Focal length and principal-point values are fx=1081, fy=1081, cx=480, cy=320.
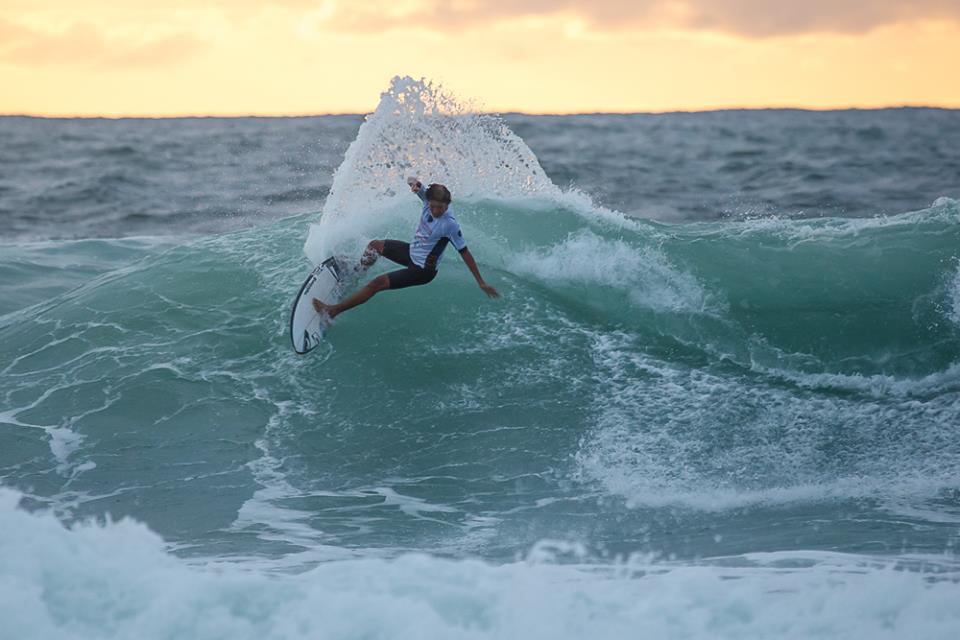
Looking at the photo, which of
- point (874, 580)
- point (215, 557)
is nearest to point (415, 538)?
point (215, 557)

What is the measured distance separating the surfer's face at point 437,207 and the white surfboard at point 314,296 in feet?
4.86

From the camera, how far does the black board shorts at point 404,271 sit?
975cm

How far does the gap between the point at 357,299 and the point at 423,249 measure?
0.78 meters

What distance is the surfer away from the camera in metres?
9.37

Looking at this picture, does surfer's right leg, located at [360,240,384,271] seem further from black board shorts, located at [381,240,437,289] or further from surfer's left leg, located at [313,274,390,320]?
surfer's left leg, located at [313,274,390,320]

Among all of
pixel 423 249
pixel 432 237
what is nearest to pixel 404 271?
pixel 423 249

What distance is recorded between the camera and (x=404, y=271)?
9.73 meters

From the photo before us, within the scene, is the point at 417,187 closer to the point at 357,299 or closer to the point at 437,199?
the point at 437,199

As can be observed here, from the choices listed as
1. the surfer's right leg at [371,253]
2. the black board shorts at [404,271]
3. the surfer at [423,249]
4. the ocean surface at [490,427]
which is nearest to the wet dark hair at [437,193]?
the surfer at [423,249]

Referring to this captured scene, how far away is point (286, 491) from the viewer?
8.48 m

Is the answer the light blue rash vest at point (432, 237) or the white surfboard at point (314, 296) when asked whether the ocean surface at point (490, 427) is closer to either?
the white surfboard at point (314, 296)

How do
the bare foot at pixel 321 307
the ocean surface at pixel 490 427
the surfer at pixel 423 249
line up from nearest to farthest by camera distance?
the ocean surface at pixel 490 427
the surfer at pixel 423 249
the bare foot at pixel 321 307

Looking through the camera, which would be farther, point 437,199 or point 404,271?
point 404,271

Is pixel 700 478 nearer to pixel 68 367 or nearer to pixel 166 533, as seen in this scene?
pixel 166 533
